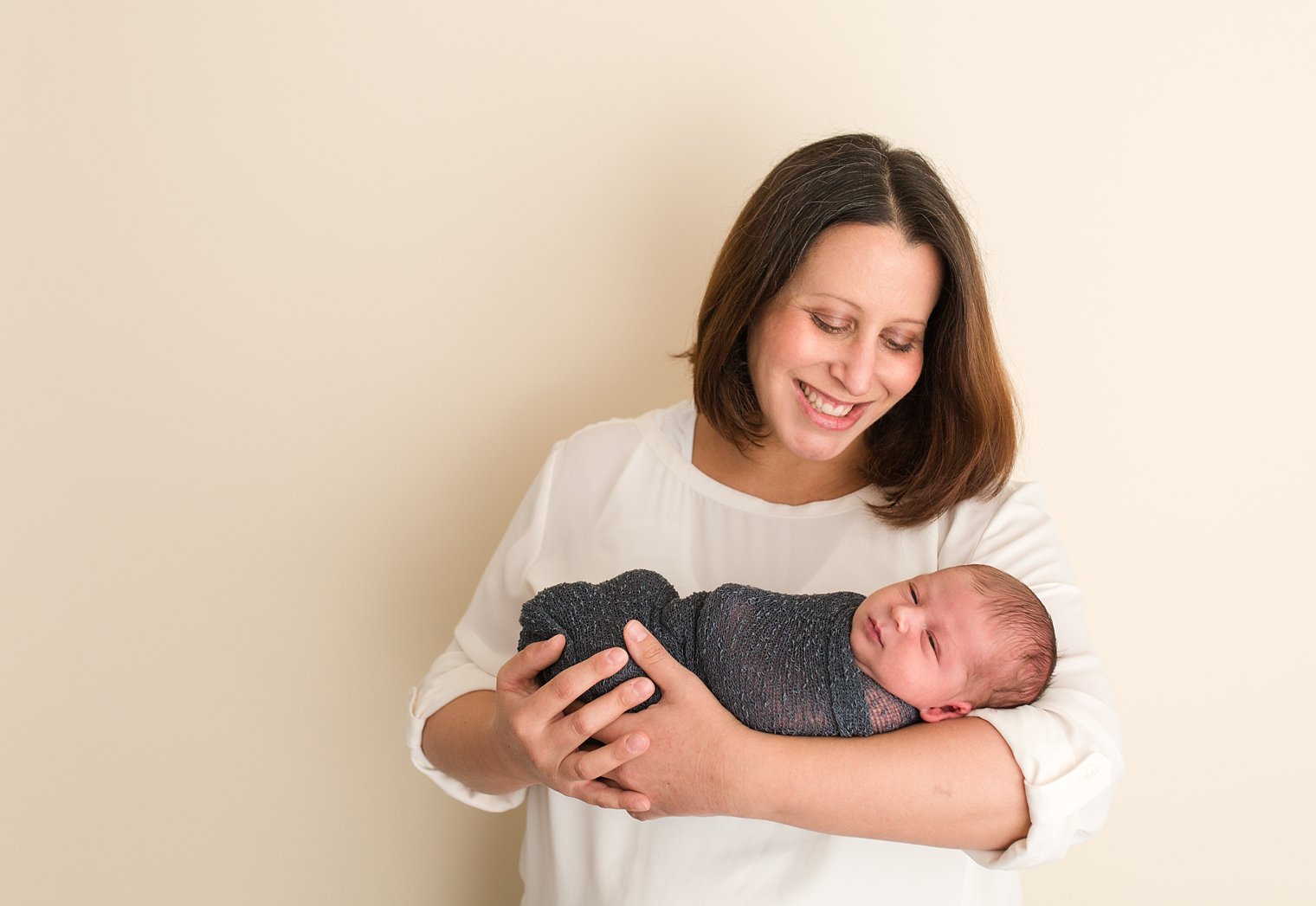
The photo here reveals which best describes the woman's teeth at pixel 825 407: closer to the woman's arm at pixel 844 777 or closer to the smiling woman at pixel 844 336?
the smiling woman at pixel 844 336

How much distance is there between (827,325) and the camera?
1.69m

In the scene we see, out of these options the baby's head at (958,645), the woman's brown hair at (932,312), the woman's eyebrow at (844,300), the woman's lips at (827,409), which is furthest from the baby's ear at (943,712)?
the woman's eyebrow at (844,300)

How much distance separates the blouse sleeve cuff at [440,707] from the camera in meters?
1.78

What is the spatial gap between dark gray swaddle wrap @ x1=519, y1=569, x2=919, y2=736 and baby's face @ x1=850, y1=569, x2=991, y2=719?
0.03 metres

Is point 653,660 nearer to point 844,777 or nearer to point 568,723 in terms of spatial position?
point 568,723

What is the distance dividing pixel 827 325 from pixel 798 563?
41 centimetres

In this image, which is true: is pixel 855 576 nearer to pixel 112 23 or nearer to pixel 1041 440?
pixel 1041 440

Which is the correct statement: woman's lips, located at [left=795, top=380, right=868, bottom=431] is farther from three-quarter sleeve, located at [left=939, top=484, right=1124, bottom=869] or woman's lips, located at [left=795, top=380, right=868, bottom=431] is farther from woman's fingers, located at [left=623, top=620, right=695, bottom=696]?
woman's fingers, located at [left=623, top=620, right=695, bottom=696]

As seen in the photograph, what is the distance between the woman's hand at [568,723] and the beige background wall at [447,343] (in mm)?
914

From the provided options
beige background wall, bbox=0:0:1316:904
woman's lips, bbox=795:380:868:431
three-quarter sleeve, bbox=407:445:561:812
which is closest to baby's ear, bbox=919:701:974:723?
woman's lips, bbox=795:380:868:431

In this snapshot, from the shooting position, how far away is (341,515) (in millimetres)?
2320

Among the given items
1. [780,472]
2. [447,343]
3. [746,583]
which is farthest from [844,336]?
[447,343]

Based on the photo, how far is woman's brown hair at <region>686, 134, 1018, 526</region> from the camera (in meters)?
1.68

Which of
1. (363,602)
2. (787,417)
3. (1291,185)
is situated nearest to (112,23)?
(363,602)
